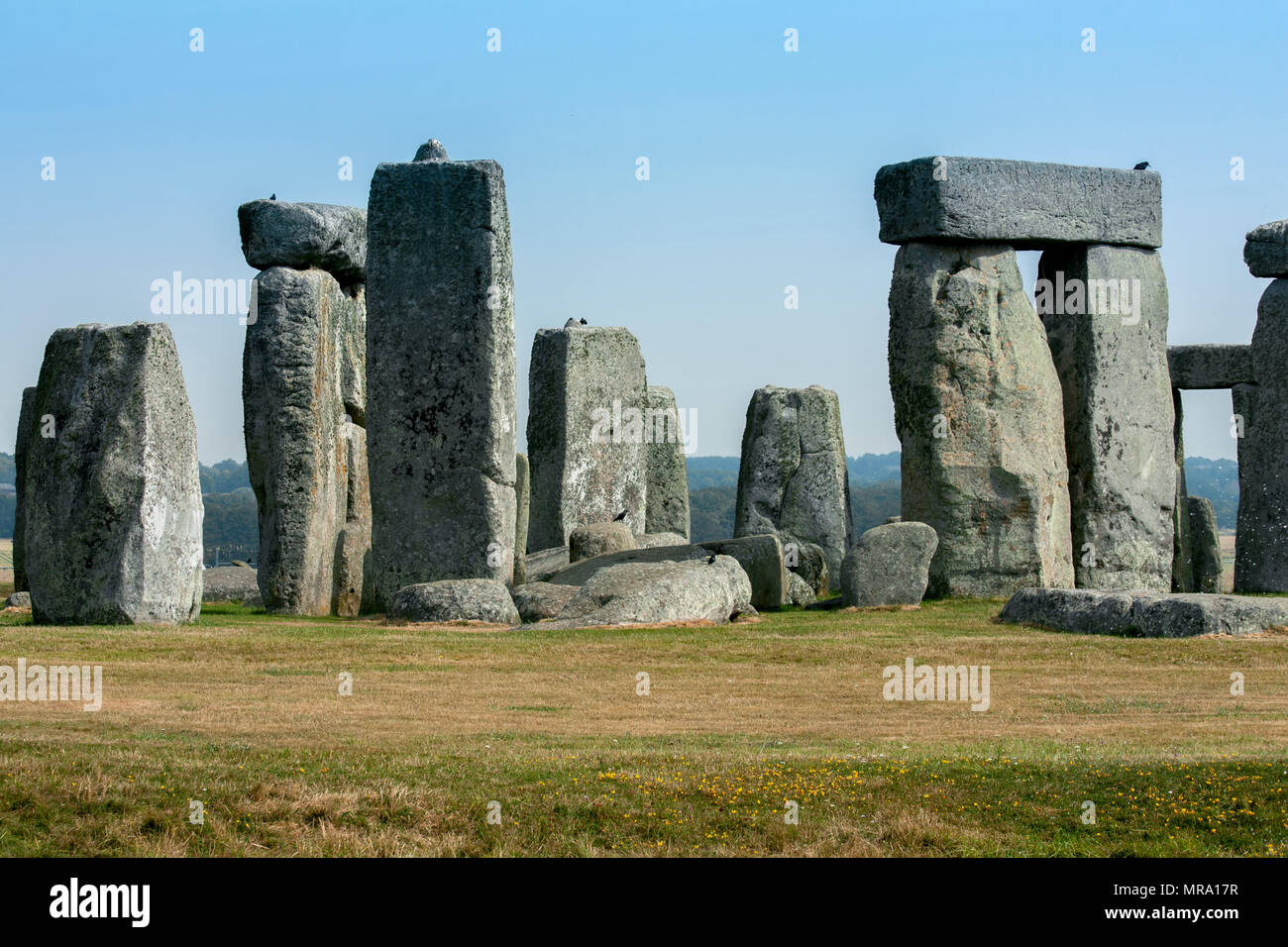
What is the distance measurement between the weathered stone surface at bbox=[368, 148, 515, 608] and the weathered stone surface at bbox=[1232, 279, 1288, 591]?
1124 cm

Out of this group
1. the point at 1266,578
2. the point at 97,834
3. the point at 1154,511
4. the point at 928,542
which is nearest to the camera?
the point at 97,834

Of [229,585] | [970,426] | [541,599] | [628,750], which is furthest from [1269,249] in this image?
[628,750]

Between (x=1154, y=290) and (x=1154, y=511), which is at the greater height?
(x=1154, y=290)

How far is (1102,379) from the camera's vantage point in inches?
831

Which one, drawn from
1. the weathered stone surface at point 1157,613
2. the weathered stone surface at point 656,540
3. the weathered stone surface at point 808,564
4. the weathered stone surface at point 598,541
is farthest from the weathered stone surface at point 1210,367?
the weathered stone surface at point 1157,613

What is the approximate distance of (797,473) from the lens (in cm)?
2830

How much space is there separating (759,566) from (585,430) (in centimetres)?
680

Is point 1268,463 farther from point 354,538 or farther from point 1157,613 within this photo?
point 354,538

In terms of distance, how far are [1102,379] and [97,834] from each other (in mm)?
15461

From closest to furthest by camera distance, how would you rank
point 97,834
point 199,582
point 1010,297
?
point 97,834
point 199,582
point 1010,297

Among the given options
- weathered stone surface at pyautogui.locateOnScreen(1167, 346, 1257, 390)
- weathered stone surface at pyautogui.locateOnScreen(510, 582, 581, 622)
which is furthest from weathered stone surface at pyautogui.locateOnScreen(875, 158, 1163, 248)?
weathered stone surface at pyautogui.locateOnScreen(1167, 346, 1257, 390)
